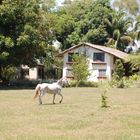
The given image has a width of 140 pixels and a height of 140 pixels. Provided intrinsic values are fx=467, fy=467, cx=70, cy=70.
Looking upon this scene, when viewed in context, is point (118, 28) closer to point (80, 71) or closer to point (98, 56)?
point (98, 56)

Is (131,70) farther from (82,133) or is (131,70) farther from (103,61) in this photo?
(82,133)

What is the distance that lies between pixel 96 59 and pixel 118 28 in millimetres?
8013

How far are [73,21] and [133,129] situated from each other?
61597 mm

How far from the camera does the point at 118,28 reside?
70.4 m

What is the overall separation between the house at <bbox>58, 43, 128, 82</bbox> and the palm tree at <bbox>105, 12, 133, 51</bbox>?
5923 millimetres

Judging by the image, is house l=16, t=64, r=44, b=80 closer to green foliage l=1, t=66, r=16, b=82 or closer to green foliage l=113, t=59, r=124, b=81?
green foliage l=1, t=66, r=16, b=82

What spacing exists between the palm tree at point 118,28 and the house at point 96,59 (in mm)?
5923

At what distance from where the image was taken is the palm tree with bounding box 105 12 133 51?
69.8m

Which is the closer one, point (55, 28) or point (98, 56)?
point (98, 56)

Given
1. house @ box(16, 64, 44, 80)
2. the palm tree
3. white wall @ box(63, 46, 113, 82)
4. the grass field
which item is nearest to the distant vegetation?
the palm tree

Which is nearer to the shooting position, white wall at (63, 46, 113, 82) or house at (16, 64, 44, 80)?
white wall at (63, 46, 113, 82)

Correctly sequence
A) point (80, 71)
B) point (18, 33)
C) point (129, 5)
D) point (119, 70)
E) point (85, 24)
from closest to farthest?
1. point (18, 33)
2. point (80, 71)
3. point (119, 70)
4. point (129, 5)
5. point (85, 24)

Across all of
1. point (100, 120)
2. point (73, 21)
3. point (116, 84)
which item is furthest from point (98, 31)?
point (100, 120)

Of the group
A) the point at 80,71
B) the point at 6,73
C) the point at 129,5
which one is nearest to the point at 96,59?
the point at 129,5
